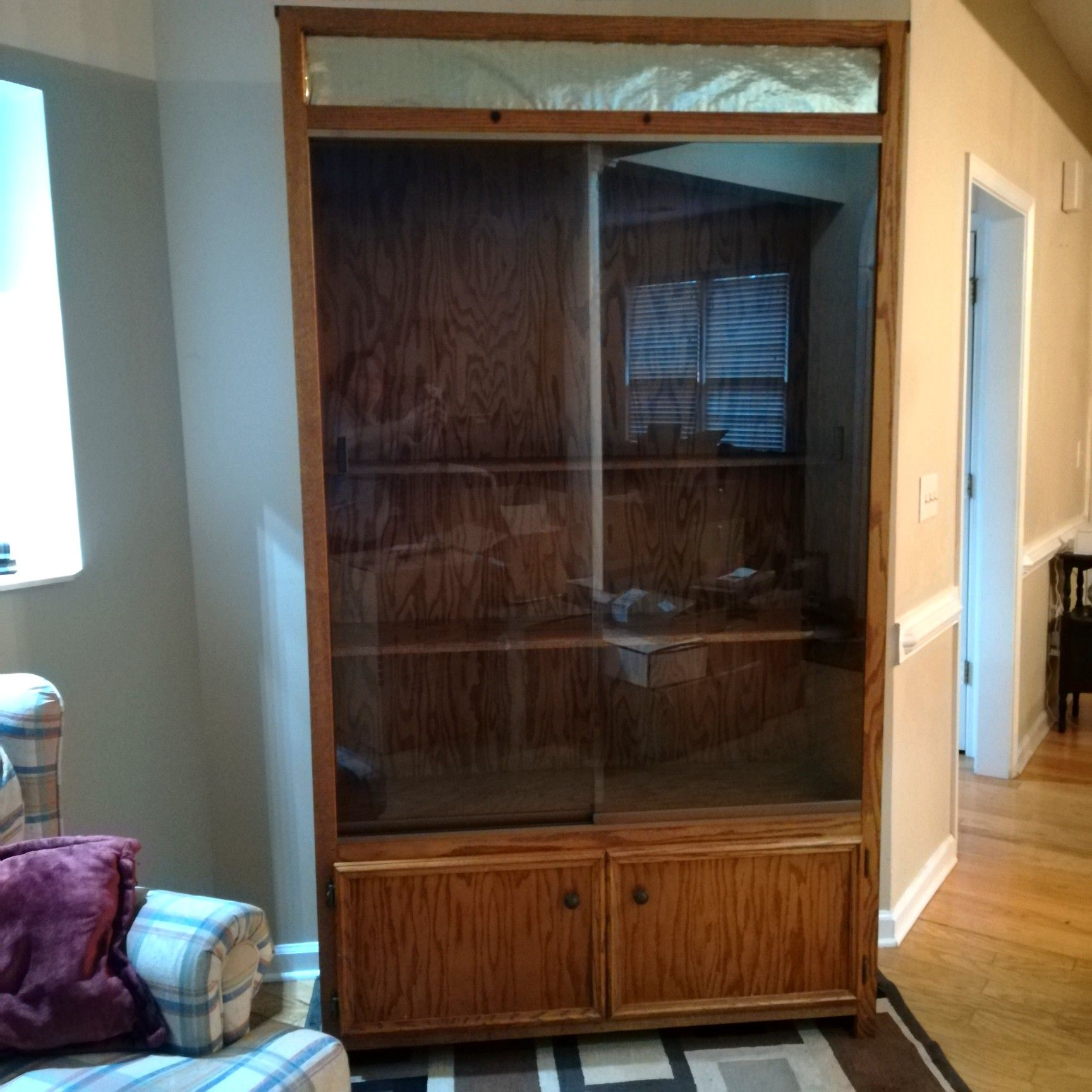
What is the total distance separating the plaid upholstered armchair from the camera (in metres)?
1.38

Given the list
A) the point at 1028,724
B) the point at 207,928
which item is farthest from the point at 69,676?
the point at 1028,724

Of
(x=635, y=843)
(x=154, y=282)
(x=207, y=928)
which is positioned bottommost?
(x=635, y=843)

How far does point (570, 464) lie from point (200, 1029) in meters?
1.31

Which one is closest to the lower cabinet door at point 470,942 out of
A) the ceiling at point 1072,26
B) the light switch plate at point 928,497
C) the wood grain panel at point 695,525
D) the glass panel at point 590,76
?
the wood grain panel at point 695,525

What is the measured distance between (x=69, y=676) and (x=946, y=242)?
95.7 inches

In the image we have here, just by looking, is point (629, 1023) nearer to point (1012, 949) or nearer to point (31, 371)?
point (1012, 949)

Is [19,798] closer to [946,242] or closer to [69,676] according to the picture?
[69,676]

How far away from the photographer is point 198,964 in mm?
1438

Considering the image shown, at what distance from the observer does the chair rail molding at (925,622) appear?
2.45 metres

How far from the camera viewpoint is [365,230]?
2.08 m

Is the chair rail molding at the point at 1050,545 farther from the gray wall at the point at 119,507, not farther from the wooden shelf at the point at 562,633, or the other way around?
the gray wall at the point at 119,507

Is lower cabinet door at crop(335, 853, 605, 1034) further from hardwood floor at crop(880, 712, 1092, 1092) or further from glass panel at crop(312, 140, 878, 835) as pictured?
hardwood floor at crop(880, 712, 1092, 1092)

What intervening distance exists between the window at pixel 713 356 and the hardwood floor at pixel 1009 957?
4.52ft

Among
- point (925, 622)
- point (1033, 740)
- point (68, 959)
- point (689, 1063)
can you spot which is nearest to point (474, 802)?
point (689, 1063)
